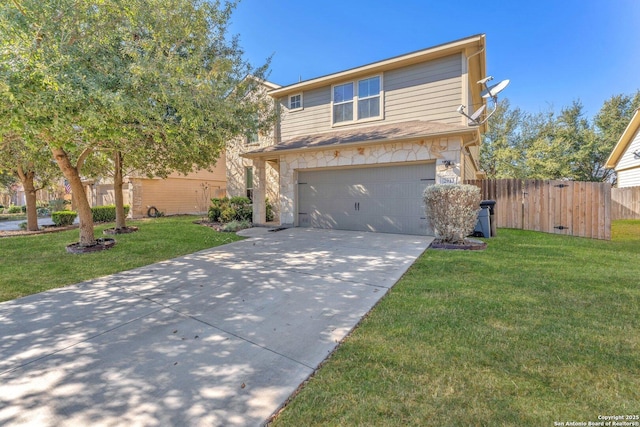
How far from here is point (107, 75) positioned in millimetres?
5168

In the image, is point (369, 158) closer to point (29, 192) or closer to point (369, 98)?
point (369, 98)

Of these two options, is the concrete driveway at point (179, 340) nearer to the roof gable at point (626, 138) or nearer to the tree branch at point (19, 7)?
the tree branch at point (19, 7)

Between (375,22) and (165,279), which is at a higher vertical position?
(375,22)

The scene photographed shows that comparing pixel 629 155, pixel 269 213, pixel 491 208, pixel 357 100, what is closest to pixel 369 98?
pixel 357 100

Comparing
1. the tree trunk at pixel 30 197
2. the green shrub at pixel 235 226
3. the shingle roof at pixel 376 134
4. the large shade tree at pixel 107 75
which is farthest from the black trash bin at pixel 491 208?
the tree trunk at pixel 30 197

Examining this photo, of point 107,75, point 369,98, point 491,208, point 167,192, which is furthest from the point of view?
point 167,192

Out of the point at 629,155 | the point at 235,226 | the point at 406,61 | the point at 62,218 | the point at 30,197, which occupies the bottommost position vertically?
the point at 235,226

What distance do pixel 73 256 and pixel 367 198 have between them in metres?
7.98

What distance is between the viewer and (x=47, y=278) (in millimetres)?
5055

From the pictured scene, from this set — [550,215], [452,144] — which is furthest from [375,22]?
[550,215]

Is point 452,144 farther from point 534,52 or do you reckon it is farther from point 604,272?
point 534,52

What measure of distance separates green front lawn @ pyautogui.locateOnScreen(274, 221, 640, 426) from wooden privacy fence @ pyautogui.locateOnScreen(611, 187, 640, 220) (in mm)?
13679

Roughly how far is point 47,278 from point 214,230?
17.5 ft

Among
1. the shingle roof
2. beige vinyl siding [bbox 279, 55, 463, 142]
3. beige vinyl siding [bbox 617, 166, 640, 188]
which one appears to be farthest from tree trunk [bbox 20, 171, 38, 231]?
beige vinyl siding [bbox 617, 166, 640, 188]
